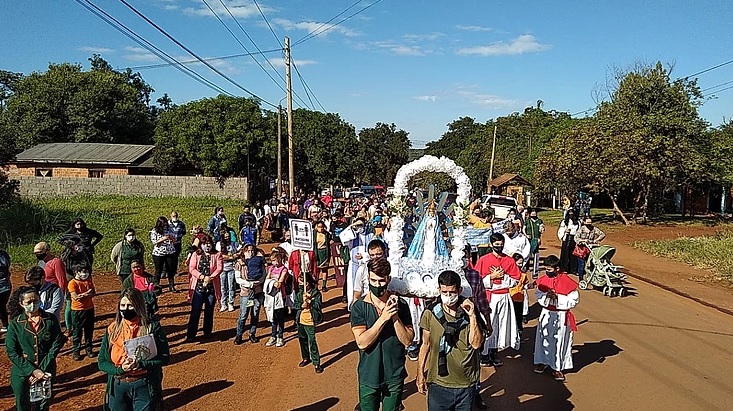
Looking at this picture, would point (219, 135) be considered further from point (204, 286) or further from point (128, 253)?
point (204, 286)

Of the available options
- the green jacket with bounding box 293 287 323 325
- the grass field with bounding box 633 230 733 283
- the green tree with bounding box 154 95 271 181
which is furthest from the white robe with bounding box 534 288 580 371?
the green tree with bounding box 154 95 271 181

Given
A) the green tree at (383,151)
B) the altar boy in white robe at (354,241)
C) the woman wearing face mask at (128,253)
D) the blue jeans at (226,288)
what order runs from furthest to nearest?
1. the green tree at (383,151)
2. the blue jeans at (226,288)
3. the altar boy in white robe at (354,241)
4. the woman wearing face mask at (128,253)

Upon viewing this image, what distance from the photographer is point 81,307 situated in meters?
8.35

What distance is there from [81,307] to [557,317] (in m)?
6.36

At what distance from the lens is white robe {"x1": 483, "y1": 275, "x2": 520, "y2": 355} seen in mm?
8273

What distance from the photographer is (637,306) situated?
13195 mm

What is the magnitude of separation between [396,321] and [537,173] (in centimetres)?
3069

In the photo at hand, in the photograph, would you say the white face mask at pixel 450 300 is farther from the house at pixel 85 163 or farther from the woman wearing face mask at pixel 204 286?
the house at pixel 85 163

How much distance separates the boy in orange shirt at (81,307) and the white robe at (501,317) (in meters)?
5.38

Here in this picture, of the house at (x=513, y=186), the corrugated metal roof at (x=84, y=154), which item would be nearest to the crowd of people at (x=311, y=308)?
the house at (x=513, y=186)

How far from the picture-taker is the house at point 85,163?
4325 cm

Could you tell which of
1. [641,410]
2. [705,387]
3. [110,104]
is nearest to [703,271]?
[705,387]

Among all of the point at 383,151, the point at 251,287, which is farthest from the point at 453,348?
the point at 383,151

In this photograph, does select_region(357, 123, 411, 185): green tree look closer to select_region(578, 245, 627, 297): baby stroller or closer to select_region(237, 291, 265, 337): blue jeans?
select_region(578, 245, 627, 297): baby stroller
